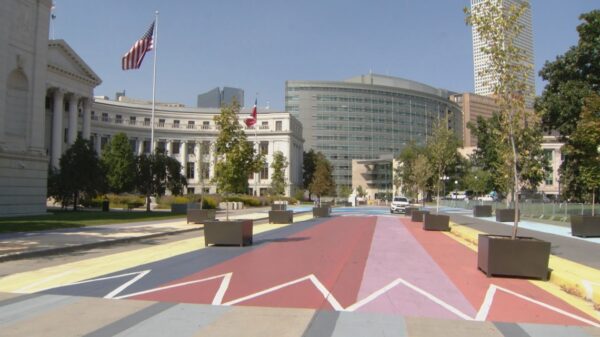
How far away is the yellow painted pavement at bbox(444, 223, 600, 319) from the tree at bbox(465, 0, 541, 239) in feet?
7.58

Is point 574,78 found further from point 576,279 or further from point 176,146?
point 176,146

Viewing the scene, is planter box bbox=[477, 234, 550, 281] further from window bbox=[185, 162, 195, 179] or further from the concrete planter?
window bbox=[185, 162, 195, 179]

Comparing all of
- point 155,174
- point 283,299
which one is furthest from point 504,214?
point 283,299

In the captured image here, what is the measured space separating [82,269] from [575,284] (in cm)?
1067

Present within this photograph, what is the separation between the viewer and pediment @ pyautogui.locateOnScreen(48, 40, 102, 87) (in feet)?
224

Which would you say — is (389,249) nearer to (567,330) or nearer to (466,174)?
(567,330)

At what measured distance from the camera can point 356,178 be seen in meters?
153

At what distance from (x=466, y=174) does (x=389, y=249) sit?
10290 cm

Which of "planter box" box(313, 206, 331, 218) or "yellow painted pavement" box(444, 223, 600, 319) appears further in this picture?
"planter box" box(313, 206, 331, 218)

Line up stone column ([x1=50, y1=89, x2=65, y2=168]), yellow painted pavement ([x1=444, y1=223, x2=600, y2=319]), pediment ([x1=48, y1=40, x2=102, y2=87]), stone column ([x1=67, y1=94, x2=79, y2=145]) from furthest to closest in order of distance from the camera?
stone column ([x1=67, y1=94, x2=79, y2=145])
stone column ([x1=50, y1=89, x2=65, y2=168])
pediment ([x1=48, y1=40, x2=102, y2=87])
yellow painted pavement ([x1=444, y1=223, x2=600, y2=319])

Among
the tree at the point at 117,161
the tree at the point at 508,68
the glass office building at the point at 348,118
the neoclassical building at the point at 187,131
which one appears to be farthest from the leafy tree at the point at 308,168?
the tree at the point at 508,68

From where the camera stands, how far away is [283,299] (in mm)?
8586

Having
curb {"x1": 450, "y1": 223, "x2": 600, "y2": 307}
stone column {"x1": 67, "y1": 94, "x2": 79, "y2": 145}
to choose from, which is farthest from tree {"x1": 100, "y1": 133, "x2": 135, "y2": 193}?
curb {"x1": 450, "y1": 223, "x2": 600, "y2": 307}

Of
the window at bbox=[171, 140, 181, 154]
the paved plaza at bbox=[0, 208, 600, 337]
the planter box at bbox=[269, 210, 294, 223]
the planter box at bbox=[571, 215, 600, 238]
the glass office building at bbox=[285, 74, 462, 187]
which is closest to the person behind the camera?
the paved plaza at bbox=[0, 208, 600, 337]
